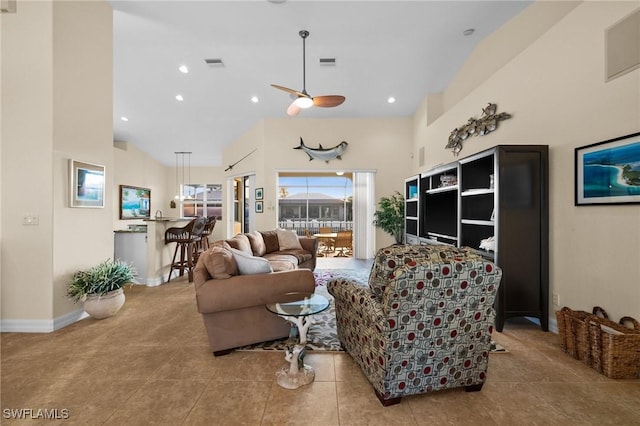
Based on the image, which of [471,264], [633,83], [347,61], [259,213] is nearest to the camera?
[471,264]

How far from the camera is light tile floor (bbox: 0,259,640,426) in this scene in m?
1.67

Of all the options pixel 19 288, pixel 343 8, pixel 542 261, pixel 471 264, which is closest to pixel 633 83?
pixel 542 261

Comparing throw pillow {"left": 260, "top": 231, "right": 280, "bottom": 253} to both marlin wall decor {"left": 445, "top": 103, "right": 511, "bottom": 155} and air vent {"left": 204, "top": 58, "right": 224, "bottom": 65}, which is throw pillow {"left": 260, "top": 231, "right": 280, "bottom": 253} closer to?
air vent {"left": 204, "top": 58, "right": 224, "bottom": 65}

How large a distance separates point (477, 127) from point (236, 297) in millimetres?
3945

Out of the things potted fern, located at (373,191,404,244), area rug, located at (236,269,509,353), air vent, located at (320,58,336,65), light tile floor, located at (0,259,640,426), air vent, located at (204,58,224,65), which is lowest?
light tile floor, located at (0,259,640,426)

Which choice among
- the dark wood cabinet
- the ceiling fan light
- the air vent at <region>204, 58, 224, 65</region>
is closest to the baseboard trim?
the ceiling fan light

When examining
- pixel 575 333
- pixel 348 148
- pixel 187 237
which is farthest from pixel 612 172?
pixel 187 237

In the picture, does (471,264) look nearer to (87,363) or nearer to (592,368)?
(592,368)

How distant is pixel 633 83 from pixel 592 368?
225 cm

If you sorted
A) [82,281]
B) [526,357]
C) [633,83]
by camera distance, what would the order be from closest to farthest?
[633,83] < [526,357] < [82,281]

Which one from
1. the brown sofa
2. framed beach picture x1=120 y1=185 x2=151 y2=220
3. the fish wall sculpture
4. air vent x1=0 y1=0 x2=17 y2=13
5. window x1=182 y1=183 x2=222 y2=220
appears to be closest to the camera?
air vent x1=0 y1=0 x2=17 y2=13

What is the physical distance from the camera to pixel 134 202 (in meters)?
8.05

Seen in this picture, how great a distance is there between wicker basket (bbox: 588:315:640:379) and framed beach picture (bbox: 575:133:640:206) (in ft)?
3.24

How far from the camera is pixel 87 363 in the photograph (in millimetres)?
2240
